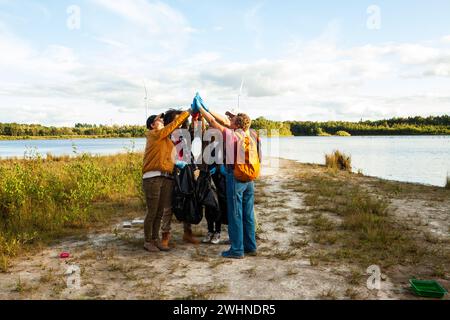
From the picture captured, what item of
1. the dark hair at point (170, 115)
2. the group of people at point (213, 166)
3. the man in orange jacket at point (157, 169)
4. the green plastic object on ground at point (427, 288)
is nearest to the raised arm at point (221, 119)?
the group of people at point (213, 166)

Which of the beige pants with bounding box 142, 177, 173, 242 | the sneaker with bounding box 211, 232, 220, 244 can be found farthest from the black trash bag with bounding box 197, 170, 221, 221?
the sneaker with bounding box 211, 232, 220, 244

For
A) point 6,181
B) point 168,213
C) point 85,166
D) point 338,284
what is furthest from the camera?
point 85,166

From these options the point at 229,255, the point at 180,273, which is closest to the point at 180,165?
the point at 229,255

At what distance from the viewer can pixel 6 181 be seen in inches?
313

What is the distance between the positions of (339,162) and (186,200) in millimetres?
15871

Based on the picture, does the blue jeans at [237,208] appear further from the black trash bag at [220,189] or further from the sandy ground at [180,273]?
the black trash bag at [220,189]

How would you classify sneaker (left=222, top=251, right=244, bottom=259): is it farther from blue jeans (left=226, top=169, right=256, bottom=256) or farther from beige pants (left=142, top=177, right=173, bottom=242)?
beige pants (left=142, top=177, right=173, bottom=242)

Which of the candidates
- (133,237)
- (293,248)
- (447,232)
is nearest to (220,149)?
(293,248)

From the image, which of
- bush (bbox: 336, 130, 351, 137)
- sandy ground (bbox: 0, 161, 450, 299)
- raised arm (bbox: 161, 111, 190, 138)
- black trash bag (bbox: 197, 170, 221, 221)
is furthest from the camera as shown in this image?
bush (bbox: 336, 130, 351, 137)

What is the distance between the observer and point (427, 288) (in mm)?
4152

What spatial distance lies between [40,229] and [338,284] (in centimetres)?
552

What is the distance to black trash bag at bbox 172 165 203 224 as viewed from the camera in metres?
5.71

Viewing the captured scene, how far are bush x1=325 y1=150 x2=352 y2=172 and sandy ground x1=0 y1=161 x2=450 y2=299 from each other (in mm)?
12894
